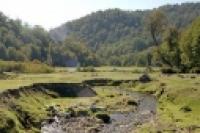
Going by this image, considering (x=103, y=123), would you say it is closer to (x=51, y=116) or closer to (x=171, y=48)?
(x=51, y=116)

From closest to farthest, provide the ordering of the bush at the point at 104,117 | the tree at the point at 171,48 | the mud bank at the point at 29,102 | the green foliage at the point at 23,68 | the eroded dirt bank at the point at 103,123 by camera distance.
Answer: the mud bank at the point at 29,102, the eroded dirt bank at the point at 103,123, the bush at the point at 104,117, the tree at the point at 171,48, the green foliage at the point at 23,68

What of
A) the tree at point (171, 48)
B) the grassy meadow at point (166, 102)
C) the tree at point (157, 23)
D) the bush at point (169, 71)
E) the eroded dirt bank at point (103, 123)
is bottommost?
the eroded dirt bank at point (103, 123)

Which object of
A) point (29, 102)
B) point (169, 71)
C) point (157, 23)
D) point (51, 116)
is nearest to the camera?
point (51, 116)

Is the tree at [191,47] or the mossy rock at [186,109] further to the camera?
the tree at [191,47]

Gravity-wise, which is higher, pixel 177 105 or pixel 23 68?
pixel 23 68

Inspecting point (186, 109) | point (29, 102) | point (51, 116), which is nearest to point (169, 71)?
point (186, 109)

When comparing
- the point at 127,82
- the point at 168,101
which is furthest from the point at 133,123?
the point at 127,82

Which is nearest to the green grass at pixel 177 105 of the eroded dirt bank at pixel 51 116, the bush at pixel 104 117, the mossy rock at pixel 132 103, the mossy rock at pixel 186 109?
the mossy rock at pixel 186 109

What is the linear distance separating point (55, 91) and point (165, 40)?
76.6 meters

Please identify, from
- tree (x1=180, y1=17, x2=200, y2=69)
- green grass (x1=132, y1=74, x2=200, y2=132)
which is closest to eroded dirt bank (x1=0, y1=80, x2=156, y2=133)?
green grass (x1=132, y1=74, x2=200, y2=132)

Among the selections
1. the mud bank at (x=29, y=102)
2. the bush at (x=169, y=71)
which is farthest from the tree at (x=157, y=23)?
the mud bank at (x=29, y=102)

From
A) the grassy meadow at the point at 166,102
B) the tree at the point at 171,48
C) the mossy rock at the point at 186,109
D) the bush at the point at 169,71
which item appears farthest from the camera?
the tree at the point at 171,48

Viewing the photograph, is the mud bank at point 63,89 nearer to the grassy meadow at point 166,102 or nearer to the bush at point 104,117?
the grassy meadow at point 166,102

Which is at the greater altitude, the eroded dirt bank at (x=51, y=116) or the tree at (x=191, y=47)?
the tree at (x=191, y=47)
